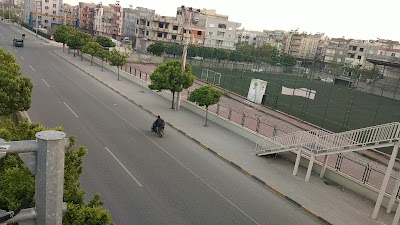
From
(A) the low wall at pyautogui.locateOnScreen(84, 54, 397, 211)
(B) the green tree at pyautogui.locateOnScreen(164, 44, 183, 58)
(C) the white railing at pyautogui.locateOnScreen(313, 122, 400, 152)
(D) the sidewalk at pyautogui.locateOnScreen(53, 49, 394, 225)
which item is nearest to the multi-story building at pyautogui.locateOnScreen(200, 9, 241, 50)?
(B) the green tree at pyautogui.locateOnScreen(164, 44, 183, 58)

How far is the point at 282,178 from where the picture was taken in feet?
49.1

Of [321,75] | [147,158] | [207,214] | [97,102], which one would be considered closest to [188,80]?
[97,102]

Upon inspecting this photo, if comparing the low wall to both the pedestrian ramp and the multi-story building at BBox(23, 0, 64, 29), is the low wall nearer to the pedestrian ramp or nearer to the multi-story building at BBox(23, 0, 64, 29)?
the pedestrian ramp

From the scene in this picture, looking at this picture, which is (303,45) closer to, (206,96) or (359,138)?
(206,96)

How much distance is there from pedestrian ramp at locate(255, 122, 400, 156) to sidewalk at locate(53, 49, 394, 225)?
2.88ft

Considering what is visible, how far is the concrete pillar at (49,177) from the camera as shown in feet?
9.51

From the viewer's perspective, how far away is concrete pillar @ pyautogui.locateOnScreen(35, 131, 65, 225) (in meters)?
2.90

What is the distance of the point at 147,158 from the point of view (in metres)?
15.4

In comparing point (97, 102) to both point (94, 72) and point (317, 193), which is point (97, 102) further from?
point (317, 193)

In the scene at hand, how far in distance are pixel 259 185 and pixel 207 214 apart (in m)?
3.76

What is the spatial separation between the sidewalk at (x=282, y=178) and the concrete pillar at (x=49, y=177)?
36.3 ft

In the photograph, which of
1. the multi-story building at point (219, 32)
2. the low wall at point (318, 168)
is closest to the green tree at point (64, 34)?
the low wall at point (318, 168)

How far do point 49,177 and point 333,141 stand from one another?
553 inches

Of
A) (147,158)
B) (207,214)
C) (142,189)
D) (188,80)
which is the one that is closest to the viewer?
(207,214)
